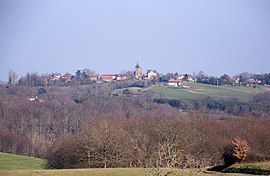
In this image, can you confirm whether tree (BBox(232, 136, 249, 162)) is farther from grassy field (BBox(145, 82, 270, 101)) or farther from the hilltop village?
the hilltop village

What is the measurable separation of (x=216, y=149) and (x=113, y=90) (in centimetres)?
8665

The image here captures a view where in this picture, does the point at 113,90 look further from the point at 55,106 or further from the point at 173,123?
the point at 173,123

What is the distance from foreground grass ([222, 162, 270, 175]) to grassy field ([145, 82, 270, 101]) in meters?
75.3

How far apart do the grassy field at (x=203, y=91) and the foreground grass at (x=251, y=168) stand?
7527 centimetres

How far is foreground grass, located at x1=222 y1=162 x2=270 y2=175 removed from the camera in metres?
24.3

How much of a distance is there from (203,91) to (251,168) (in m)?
88.3

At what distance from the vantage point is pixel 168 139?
39844 mm

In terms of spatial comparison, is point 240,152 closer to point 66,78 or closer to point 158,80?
point 158,80

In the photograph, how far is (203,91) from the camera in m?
113

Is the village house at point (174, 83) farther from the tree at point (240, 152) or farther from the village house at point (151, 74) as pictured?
the tree at point (240, 152)

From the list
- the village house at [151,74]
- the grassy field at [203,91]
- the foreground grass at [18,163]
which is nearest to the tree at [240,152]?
the foreground grass at [18,163]

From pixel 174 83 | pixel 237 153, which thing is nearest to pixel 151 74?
pixel 174 83

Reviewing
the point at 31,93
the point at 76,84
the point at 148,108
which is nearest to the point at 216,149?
the point at 148,108

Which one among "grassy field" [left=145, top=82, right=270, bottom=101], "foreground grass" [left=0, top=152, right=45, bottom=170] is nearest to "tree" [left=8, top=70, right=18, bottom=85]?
"grassy field" [left=145, top=82, right=270, bottom=101]
